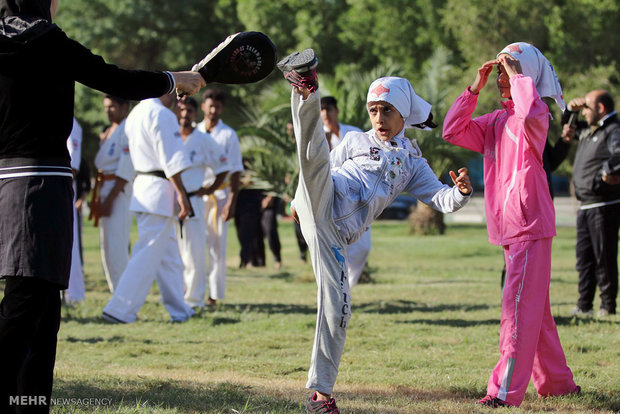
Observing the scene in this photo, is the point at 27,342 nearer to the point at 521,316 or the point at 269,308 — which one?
the point at 521,316

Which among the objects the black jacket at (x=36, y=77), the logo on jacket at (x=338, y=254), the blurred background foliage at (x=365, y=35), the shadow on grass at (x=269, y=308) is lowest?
the shadow on grass at (x=269, y=308)

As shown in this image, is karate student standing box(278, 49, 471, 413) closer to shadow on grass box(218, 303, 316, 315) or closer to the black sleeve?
the black sleeve

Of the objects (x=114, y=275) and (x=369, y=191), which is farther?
(x=114, y=275)

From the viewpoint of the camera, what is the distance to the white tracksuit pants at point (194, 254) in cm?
848

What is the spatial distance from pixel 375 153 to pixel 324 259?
716 mm

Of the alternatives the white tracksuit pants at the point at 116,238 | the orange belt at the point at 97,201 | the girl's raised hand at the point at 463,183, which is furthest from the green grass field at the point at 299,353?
the girl's raised hand at the point at 463,183

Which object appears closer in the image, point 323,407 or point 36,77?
point 36,77

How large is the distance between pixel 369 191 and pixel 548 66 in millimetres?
1369

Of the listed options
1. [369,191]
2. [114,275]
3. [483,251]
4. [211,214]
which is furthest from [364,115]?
[369,191]

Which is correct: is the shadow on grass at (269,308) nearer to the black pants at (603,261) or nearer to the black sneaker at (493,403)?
the black pants at (603,261)

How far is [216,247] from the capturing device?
9.26m

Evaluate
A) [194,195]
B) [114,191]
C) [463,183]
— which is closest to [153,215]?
[194,195]

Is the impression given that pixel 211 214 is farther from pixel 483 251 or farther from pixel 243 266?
pixel 483 251

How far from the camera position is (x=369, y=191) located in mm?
4523
